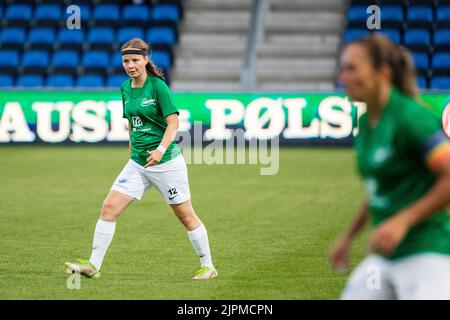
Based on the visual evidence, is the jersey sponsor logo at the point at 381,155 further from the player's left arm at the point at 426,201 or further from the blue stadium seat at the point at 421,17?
the blue stadium seat at the point at 421,17

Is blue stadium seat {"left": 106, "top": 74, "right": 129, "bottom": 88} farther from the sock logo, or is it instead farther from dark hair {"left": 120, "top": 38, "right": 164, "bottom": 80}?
the sock logo

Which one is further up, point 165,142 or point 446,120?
point 446,120

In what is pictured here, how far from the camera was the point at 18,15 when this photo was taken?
92.3 feet

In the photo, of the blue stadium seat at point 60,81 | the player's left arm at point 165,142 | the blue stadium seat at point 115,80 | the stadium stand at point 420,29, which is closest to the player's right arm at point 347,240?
the player's left arm at point 165,142

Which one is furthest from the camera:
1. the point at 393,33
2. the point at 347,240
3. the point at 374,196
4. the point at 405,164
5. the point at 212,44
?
the point at 212,44

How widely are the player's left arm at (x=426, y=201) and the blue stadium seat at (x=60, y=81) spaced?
22.1 m

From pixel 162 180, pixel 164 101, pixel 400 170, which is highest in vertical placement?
pixel 164 101

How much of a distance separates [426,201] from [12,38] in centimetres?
2426

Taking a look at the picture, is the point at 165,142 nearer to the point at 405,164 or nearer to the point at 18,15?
the point at 405,164

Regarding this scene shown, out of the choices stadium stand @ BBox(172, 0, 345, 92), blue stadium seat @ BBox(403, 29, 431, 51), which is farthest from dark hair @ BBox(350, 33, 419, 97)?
blue stadium seat @ BBox(403, 29, 431, 51)

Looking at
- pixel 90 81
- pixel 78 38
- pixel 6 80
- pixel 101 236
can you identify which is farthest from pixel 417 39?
pixel 101 236

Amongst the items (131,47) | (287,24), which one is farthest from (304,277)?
(287,24)

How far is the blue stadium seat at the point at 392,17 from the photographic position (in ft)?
87.0
